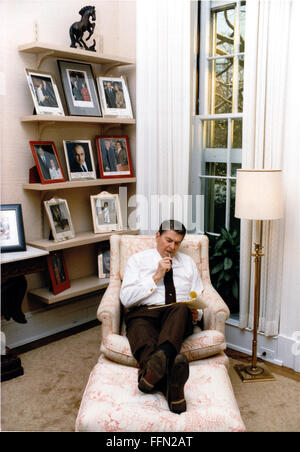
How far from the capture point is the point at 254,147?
276 cm

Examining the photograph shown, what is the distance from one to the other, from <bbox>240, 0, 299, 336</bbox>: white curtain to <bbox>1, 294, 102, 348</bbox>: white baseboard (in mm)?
1299

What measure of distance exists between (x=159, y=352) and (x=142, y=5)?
2.49 meters

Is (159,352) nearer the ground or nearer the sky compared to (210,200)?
nearer the ground

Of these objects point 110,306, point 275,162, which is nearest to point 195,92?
point 275,162

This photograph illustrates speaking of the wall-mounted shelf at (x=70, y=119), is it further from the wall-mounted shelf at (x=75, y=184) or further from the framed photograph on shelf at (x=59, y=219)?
the framed photograph on shelf at (x=59, y=219)

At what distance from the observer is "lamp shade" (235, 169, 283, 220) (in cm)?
242

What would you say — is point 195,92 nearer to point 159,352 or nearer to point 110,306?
point 110,306

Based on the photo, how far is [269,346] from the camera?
2.89 meters

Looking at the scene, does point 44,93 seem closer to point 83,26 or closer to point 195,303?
point 83,26

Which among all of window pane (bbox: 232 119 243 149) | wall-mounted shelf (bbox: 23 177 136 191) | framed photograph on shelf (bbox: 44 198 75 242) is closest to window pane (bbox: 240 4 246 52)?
window pane (bbox: 232 119 243 149)

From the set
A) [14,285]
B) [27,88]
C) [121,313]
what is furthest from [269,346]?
[27,88]

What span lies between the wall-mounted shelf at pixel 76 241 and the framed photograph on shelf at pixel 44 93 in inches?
33.3

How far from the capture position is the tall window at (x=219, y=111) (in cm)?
305

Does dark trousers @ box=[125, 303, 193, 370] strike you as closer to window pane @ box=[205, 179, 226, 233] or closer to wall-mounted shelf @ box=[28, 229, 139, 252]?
wall-mounted shelf @ box=[28, 229, 139, 252]
